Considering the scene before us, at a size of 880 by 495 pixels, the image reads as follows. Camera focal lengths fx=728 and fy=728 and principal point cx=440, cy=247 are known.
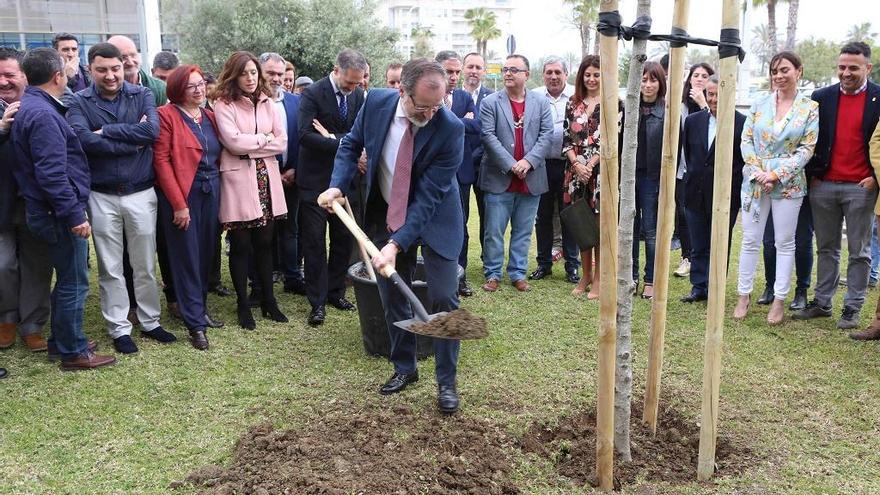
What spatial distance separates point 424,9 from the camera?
110 m

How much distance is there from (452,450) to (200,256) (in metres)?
2.95

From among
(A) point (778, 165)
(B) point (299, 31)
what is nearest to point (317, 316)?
(A) point (778, 165)

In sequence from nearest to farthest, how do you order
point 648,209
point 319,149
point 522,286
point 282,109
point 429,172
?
1. point 429,172
2. point 319,149
3. point 282,109
4. point 648,209
5. point 522,286

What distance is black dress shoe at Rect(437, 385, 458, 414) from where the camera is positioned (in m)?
4.20

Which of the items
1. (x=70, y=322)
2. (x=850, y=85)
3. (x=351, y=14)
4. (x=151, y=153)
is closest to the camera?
(x=70, y=322)

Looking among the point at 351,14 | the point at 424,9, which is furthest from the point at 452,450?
the point at 424,9

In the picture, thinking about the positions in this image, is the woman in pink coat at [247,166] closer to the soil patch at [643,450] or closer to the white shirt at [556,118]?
the white shirt at [556,118]

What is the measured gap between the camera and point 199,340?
5355 mm

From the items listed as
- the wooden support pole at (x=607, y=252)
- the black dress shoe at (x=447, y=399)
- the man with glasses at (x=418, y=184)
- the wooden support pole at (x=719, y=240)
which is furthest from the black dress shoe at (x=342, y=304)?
the wooden support pole at (x=719, y=240)

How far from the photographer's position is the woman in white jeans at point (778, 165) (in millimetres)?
5699

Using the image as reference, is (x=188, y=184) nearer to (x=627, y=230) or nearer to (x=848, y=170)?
(x=627, y=230)

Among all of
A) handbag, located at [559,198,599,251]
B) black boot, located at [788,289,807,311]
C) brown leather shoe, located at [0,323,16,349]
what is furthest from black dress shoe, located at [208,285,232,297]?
black boot, located at [788,289,807,311]

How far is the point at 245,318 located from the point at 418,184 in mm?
2387

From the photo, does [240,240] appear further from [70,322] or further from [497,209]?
[497,209]
